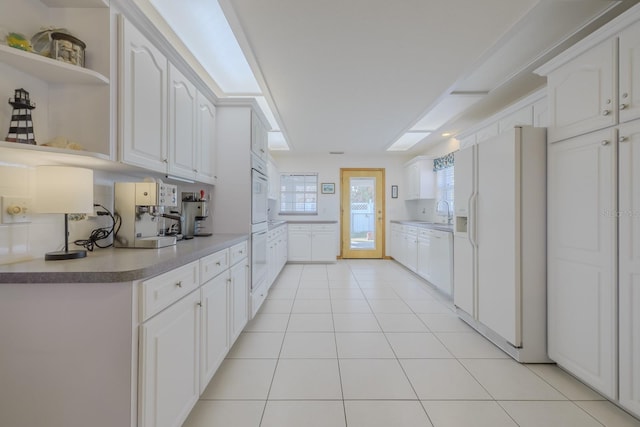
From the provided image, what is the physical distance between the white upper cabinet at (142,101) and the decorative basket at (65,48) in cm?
17

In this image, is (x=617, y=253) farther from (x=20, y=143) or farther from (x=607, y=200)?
(x=20, y=143)

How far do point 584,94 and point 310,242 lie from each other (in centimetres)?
457

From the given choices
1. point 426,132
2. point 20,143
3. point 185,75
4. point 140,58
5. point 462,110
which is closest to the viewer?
point 20,143

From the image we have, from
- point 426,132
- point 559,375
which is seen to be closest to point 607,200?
point 559,375

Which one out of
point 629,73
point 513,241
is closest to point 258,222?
point 513,241

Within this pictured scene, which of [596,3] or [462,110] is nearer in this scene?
[596,3]

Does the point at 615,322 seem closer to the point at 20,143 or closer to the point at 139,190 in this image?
the point at 139,190

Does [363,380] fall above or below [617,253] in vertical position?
below

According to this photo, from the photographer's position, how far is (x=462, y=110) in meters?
3.71

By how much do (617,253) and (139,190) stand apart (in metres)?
2.80

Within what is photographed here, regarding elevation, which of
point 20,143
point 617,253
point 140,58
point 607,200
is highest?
point 140,58

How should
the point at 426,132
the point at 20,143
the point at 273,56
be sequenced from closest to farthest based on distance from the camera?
the point at 20,143
the point at 273,56
the point at 426,132

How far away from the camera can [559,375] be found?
1.87m

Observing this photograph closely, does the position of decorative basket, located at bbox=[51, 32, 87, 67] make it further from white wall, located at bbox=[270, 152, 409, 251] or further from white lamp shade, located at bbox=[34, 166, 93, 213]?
white wall, located at bbox=[270, 152, 409, 251]
